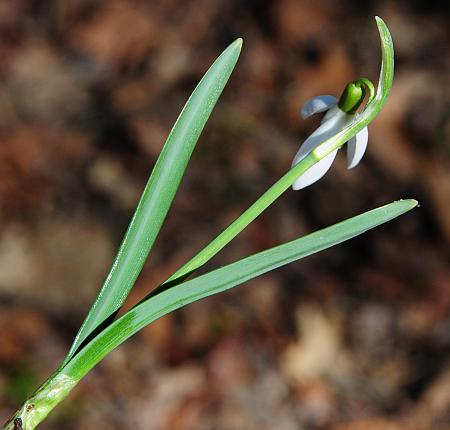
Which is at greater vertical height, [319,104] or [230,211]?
[319,104]

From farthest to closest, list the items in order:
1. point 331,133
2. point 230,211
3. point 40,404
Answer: point 230,211, point 331,133, point 40,404

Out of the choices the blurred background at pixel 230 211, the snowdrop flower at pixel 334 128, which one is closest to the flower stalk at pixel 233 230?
the snowdrop flower at pixel 334 128

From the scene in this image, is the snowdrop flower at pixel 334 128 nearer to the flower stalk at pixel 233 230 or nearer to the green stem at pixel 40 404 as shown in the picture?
the flower stalk at pixel 233 230

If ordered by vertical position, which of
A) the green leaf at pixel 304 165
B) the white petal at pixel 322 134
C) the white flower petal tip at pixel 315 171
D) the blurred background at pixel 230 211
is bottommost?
the blurred background at pixel 230 211

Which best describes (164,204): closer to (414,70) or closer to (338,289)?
(338,289)

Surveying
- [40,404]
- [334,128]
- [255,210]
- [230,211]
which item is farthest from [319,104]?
[230,211]

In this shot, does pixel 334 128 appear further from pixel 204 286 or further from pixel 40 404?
pixel 40 404

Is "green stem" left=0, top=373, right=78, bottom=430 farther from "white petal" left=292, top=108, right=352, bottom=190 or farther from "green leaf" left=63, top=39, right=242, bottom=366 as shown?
"white petal" left=292, top=108, right=352, bottom=190
